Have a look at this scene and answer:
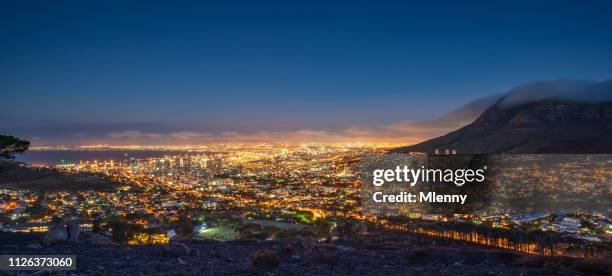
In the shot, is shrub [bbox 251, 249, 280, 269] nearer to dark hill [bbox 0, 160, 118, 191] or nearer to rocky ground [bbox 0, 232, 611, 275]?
rocky ground [bbox 0, 232, 611, 275]

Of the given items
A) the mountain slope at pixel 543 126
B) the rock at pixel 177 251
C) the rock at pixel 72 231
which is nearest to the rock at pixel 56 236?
the rock at pixel 72 231

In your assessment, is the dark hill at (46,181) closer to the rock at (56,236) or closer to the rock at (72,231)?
the rock at (72,231)

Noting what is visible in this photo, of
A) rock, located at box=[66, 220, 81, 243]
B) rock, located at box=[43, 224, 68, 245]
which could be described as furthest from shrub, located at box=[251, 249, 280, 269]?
rock, located at box=[66, 220, 81, 243]

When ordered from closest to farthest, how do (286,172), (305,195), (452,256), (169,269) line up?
(169,269), (452,256), (305,195), (286,172)

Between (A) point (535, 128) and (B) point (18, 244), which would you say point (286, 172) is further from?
(B) point (18, 244)

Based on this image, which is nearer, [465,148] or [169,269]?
[169,269]

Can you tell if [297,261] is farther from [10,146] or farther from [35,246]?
[10,146]

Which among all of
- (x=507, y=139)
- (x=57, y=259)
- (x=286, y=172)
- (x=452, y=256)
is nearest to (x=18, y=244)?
(x=57, y=259)
